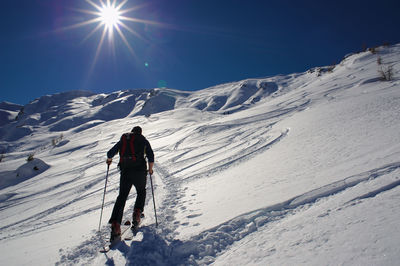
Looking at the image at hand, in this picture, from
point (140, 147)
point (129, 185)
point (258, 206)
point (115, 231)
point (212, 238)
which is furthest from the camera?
point (140, 147)

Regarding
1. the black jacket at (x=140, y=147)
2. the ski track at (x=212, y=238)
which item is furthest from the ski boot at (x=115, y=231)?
the black jacket at (x=140, y=147)

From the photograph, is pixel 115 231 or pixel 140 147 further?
pixel 140 147

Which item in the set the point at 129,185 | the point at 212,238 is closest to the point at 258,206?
the point at 212,238

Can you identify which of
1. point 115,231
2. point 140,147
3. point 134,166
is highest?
point 140,147

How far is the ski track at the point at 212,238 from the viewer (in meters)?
2.55

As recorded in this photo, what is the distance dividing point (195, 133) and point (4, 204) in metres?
8.90

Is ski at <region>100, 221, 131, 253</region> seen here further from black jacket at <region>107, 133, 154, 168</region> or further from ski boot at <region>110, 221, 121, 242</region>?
black jacket at <region>107, 133, 154, 168</region>

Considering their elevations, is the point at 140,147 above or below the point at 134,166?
above

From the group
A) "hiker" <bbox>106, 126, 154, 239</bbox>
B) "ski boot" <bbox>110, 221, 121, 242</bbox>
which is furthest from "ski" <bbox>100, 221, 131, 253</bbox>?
"hiker" <bbox>106, 126, 154, 239</bbox>

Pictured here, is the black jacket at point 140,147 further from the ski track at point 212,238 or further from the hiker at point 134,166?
the ski track at point 212,238

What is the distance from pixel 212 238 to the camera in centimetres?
272

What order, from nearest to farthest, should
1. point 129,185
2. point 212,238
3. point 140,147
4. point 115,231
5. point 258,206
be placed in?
point 212,238, point 258,206, point 115,231, point 129,185, point 140,147

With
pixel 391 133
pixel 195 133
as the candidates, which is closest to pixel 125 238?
pixel 391 133

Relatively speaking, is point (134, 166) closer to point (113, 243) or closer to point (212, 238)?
point (113, 243)
